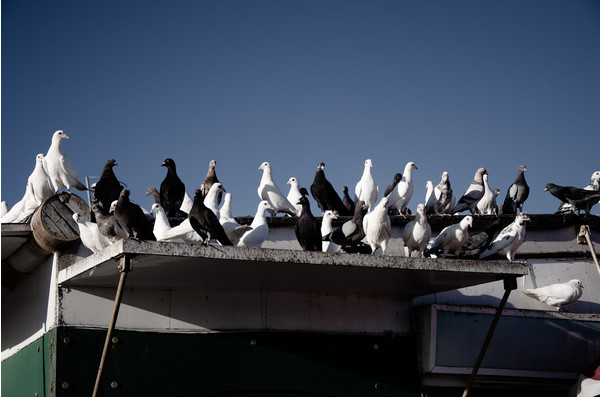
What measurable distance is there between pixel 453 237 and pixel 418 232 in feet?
1.52

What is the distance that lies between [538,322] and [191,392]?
426 centimetres

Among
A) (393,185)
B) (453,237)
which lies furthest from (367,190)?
(453,237)

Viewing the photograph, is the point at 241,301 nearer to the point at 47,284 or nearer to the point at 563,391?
the point at 47,284

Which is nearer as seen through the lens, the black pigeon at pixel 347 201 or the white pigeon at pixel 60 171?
the white pigeon at pixel 60 171

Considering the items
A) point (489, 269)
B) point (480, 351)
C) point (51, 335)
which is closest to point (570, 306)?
point (480, 351)

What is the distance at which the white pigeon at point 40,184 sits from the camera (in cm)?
1325

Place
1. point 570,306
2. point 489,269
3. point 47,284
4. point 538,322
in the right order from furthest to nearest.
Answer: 1. point 570,306
2. point 538,322
3. point 47,284
4. point 489,269

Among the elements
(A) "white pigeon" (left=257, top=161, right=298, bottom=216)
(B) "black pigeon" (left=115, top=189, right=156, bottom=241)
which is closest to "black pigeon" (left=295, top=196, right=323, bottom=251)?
(B) "black pigeon" (left=115, top=189, right=156, bottom=241)

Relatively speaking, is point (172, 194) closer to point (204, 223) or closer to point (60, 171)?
point (60, 171)

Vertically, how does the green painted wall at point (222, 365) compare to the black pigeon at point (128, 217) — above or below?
below

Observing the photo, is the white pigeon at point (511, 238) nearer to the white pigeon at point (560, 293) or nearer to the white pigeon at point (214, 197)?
the white pigeon at point (560, 293)

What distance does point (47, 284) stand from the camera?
1051 centimetres

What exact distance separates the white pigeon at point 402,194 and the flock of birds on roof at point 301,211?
16mm

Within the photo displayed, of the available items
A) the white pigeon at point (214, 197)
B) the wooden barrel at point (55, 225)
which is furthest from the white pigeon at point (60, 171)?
the wooden barrel at point (55, 225)
